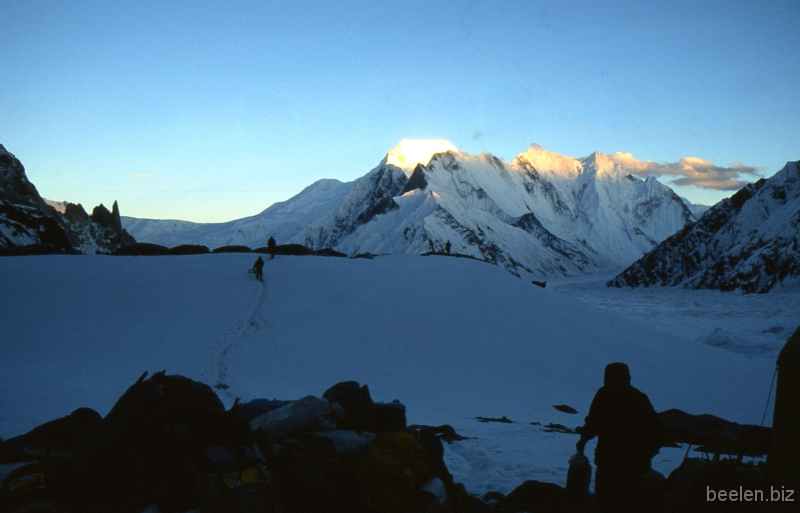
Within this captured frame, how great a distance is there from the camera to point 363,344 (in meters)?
20.2

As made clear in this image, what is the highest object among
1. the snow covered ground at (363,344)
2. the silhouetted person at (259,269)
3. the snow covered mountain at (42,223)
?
the snow covered mountain at (42,223)

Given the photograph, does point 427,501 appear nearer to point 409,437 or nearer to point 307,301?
point 409,437

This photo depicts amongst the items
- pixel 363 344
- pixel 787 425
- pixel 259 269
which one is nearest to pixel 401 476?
pixel 787 425

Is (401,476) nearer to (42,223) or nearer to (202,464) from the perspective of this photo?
(202,464)

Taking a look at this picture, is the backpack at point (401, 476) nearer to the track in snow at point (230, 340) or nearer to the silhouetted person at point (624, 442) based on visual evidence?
the silhouetted person at point (624, 442)

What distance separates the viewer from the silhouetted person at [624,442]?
5.52 m

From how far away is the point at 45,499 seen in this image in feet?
17.1

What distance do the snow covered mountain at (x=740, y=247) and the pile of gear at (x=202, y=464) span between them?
101 metres

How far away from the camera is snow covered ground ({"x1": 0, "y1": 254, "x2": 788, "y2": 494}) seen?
43.9 ft

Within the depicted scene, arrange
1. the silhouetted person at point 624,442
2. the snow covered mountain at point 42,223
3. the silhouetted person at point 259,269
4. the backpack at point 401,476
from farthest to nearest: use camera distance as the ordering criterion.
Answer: the snow covered mountain at point 42,223
the silhouetted person at point 259,269
the backpack at point 401,476
the silhouetted person at point 624,442

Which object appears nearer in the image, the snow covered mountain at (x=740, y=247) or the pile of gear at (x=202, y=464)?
the pile of gear at (x=202, y=464)

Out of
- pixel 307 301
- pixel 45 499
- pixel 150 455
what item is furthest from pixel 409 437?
pixel 307 301

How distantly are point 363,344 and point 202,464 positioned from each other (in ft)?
47.7

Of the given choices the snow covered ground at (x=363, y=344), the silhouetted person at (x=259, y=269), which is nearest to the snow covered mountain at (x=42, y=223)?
the snow covered ground at (x=363, y=344)
